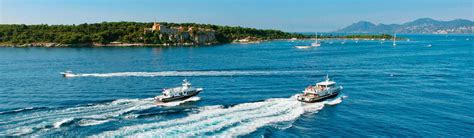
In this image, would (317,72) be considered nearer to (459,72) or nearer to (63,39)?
(459,72)

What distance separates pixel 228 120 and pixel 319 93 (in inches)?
649

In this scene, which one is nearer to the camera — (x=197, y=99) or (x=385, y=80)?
(x=197, y=99)

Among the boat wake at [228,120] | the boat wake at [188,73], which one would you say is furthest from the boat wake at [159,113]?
the boat wake at [188,73]

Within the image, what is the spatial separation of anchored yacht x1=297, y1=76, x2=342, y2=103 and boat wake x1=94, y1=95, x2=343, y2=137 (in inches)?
28.2

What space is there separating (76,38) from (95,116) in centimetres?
16190

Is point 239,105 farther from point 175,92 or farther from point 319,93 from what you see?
point 319,93

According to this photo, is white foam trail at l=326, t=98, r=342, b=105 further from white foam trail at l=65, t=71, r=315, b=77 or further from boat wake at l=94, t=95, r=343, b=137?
white foam trail at l=65, t=71, r=315, b=77

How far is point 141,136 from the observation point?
37.6 meters

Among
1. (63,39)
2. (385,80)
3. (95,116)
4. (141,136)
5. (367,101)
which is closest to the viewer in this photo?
(141,136)

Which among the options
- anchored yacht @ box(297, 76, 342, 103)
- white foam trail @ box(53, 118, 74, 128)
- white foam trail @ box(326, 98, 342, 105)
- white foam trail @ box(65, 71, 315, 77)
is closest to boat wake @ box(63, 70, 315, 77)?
white foam trail @ box(65, 71, 315, 77)

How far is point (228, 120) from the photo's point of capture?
43438mm

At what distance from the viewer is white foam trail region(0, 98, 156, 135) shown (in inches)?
1593

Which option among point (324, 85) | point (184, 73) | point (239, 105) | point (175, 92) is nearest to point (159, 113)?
point (175, 92)

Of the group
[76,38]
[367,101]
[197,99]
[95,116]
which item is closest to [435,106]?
[367,101]
